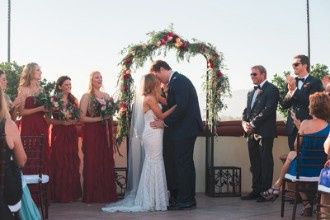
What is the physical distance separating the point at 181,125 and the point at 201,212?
3.45 feet

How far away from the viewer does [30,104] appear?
7.49m

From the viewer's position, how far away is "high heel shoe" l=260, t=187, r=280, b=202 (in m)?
7.09

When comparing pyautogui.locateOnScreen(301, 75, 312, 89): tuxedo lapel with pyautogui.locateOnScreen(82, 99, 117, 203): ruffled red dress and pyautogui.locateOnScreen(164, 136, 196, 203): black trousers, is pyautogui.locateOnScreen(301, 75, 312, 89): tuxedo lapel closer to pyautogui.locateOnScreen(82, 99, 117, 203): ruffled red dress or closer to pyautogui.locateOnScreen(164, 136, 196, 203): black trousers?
pyautogui.locateOnScreen(164, 136, 196, 203): black trousers

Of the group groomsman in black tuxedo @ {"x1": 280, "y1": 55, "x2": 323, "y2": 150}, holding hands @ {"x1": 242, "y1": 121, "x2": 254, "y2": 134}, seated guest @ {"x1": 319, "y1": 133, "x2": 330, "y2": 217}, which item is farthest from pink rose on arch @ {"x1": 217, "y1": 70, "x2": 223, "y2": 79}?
seated guest @ {"x1": 319, "y1": 133, "x2": 330, "y2": 217}

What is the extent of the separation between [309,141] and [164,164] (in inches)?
83.1

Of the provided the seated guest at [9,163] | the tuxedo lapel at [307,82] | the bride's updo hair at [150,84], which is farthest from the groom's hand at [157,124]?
the seated guest at [9,163]

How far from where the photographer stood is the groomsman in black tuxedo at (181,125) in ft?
23.1

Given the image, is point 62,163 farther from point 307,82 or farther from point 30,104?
point 307,82

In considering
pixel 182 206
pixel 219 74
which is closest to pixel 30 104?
pixel 182 206

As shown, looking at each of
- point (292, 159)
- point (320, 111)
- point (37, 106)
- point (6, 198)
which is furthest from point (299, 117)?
point (6, 198)

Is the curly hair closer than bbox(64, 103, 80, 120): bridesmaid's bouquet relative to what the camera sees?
Yes

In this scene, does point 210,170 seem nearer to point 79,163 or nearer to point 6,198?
point 79,163

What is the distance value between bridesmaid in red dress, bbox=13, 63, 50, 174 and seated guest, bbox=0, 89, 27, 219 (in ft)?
11.6

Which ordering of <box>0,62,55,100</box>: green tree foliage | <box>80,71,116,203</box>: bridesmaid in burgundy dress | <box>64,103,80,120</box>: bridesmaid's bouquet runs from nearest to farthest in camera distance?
<box>64,103,80,120</box>: bridesmaid's bouquet
<box>80,71,116,203</box>: bridesmaid in burgundy dress
<box>0,62,55,100</box>: green tree foliage
